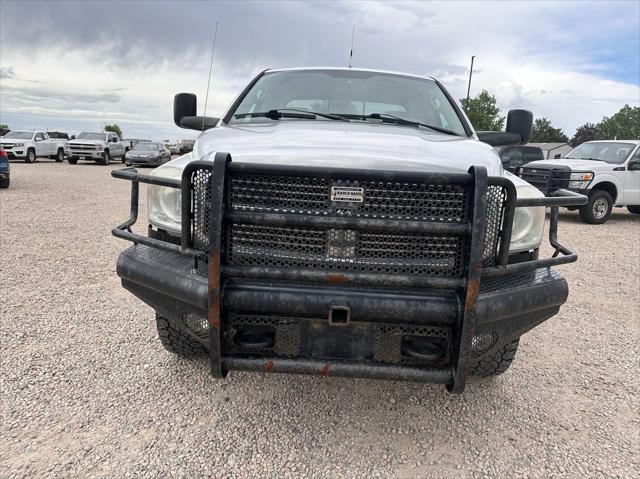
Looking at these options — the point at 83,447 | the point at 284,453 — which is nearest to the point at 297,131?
the point at 284,453

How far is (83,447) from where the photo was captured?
2369 millimetres

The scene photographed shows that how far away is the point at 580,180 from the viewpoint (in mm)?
10727

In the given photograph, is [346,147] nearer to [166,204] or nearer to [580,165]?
[166,204]

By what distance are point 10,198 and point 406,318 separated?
457 inches

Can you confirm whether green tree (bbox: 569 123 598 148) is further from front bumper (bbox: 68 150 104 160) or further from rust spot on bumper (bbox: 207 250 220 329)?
rust spot on bumper (bbox: 207 250 220 329)

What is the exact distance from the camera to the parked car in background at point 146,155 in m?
26.2

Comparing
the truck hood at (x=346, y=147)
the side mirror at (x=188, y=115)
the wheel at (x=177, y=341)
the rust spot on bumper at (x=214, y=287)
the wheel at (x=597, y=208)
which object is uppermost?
the side mirror at (x=188, y=115)

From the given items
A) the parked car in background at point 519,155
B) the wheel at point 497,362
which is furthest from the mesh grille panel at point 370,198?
the parked car in background at point 519,155

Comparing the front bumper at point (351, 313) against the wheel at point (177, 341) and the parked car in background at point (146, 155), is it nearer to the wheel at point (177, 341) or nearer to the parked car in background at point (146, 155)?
the wheel at point (177, 341)

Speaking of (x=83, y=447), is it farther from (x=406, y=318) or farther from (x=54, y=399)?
(x=406, y=318)

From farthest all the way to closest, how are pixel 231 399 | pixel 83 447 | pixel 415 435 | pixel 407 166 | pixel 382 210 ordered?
pixel 231 399, pixel 415 435, pixel 83 447, pixel 407 166, pixel 382 210

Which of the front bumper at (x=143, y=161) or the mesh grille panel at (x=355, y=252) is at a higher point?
the mesh grille panel at (x=355, y=252)

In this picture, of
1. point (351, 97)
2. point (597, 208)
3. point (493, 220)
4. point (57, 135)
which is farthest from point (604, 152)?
point (57, 135)

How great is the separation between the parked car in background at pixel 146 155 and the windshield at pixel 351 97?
24116mm
